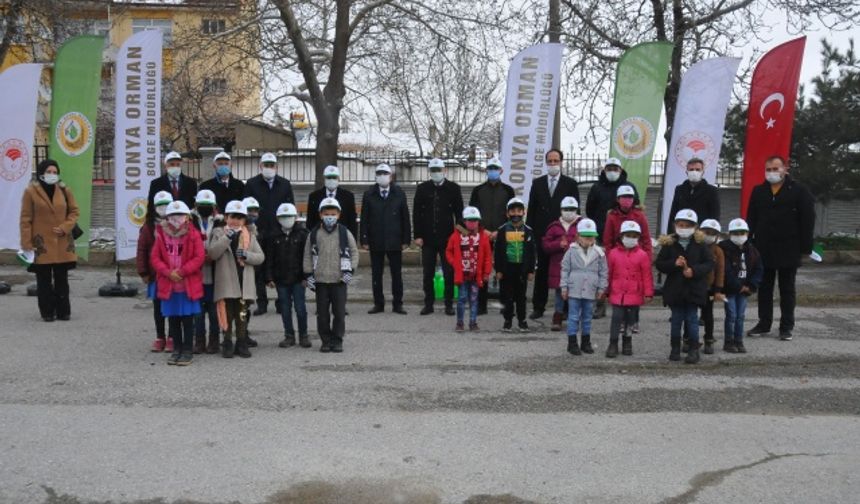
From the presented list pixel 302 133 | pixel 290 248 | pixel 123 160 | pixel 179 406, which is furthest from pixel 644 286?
pixel 302 133

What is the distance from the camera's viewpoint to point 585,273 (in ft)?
29.4

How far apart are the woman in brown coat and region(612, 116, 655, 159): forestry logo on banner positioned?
7930 millimetres

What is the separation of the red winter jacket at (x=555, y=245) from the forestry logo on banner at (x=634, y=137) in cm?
280

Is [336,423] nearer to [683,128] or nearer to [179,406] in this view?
[179,406]

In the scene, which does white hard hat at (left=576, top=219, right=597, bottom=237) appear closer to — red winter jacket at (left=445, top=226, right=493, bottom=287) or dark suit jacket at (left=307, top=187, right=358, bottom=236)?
red winter jacket at (left=445, top=226, right=493, bottom=287)

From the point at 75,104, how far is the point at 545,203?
7.22 meters

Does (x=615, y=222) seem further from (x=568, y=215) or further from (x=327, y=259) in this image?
(x=327, y=259)

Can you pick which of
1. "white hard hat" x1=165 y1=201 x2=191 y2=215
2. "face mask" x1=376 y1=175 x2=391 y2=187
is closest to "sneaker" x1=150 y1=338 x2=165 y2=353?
"white hard hat" x1=165 y1=201 x2=191 y2=215

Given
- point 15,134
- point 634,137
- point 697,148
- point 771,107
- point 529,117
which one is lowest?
point 15,134

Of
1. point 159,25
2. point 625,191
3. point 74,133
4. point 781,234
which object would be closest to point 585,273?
point 625,191

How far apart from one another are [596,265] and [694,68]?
203 inches

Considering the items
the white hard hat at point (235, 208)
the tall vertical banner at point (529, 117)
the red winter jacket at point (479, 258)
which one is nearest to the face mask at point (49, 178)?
the white hard hat at point (235, 208)

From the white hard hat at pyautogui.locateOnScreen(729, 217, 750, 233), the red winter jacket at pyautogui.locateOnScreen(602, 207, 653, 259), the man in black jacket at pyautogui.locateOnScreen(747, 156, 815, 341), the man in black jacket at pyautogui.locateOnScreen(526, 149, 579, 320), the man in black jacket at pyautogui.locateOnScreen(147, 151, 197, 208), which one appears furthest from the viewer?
the man in black jacket at pyautogui.locateOnScreen(147, 151, 197, 208)

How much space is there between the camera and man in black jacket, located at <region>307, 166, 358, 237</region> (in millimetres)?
11367
